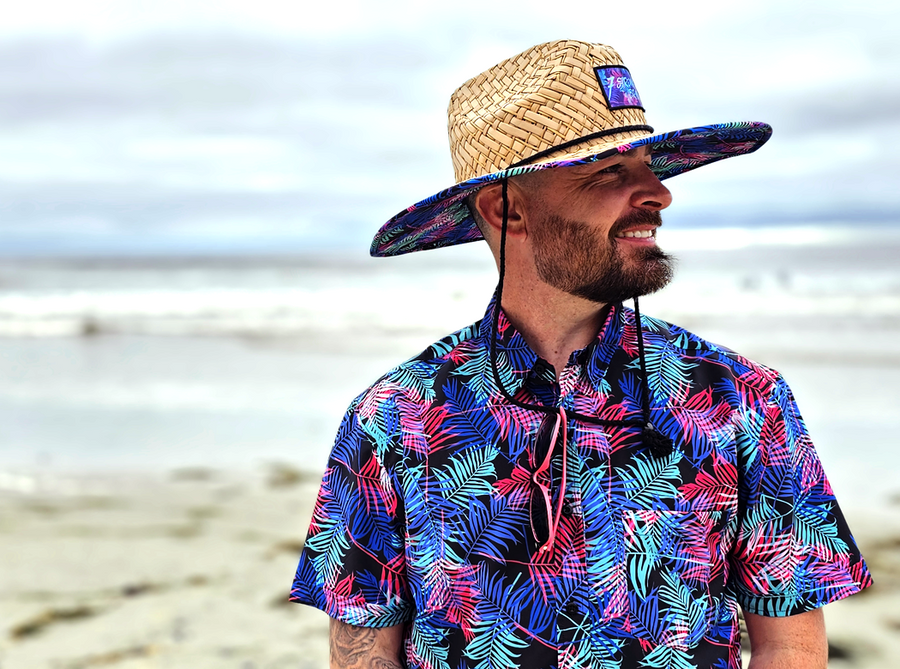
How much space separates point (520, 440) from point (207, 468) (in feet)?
18.3

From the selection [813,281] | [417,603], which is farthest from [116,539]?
[813,281]

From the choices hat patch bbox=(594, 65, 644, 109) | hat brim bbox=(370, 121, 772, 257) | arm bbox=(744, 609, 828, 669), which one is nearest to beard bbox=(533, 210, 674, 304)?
A: hat brim bbox=(370, 121, 772, 257)

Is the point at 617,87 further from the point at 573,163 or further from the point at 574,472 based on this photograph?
the point at 574,472

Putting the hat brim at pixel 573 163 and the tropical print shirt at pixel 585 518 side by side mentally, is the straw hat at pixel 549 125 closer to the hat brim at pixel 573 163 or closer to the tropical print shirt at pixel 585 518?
the hat brim at pixel 573 163

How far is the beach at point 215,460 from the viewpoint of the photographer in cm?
423

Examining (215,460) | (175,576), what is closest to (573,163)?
(175,576)

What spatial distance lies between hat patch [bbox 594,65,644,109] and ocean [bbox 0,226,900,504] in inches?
15.9

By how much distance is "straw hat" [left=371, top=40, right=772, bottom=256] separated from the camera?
5.84 ft

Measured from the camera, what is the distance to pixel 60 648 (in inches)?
161

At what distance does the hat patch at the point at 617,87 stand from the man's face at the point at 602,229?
12cm

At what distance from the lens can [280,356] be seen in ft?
42.5

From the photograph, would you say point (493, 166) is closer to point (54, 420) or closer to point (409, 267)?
point (54, 420)

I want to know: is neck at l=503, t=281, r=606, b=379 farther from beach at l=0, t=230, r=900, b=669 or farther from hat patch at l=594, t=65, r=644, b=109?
beach at l=0, t=230, r=900, b=669

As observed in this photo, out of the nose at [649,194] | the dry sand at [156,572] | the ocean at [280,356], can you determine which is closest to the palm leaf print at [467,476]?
the nose at [649,194]
